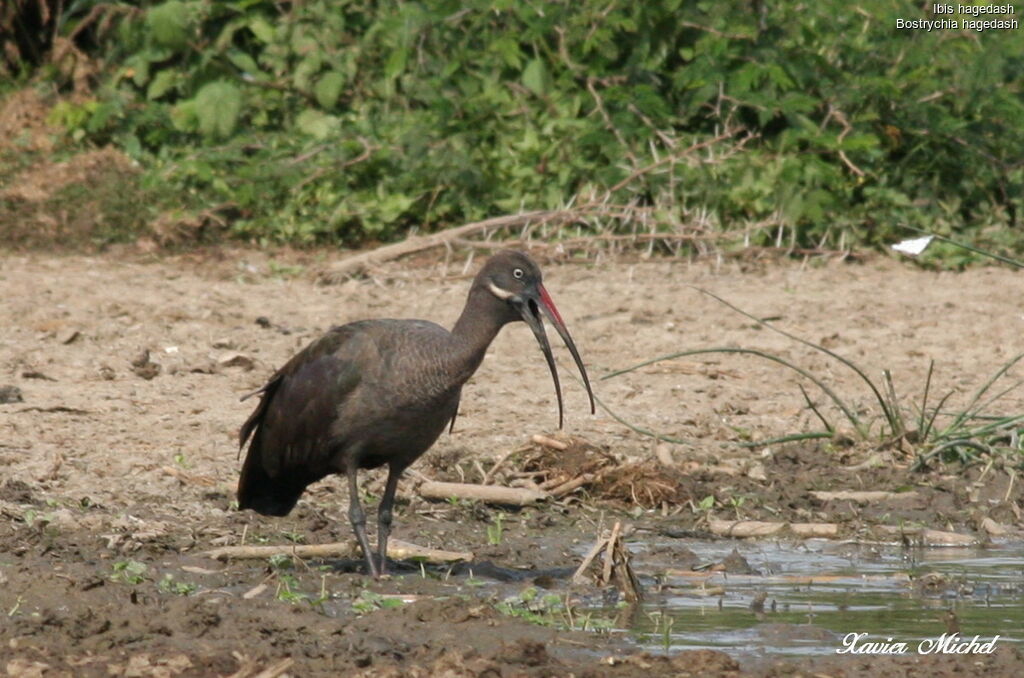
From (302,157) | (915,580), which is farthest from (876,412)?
(302,157)

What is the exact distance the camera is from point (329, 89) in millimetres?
12297

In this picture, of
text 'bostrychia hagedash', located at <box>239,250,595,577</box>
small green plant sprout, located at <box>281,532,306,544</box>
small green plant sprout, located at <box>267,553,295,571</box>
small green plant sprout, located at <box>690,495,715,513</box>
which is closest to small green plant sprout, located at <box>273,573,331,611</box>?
small green plant sprout, located at <box>267,553,295,571</box>

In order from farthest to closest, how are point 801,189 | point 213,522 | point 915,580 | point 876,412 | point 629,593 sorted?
point 801,189
point 876,412
point 213,522
point 915,580
point 629,593

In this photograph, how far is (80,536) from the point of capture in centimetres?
636

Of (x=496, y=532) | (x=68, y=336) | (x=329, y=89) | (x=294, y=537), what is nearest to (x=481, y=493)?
(x=496, y=532)

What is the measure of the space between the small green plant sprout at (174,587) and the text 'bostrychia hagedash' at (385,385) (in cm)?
73

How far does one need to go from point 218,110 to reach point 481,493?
221 inches

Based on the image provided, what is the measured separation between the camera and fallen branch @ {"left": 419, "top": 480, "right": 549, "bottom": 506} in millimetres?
7363

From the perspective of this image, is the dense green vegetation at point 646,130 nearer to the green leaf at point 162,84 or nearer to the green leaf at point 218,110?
the green leaf at point 218,110

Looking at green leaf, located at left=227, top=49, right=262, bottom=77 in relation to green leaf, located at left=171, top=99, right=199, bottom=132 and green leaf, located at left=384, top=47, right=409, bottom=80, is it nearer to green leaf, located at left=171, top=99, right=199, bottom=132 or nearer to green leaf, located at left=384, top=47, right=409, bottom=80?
green leaf, located at left=171, top=99, right=199, bottom=132

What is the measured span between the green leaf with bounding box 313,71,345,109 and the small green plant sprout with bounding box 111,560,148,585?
673cm

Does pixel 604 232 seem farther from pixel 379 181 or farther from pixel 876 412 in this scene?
pixel 876 412

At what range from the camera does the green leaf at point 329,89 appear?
12.3 metres

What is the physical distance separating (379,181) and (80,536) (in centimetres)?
583
